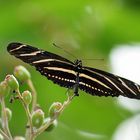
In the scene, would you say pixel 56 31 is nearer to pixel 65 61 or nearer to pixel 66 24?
pixel 66 24

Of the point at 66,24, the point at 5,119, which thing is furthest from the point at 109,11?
the point at 5,119

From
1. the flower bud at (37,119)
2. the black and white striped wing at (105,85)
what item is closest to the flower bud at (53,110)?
the flower bud at (37,119)

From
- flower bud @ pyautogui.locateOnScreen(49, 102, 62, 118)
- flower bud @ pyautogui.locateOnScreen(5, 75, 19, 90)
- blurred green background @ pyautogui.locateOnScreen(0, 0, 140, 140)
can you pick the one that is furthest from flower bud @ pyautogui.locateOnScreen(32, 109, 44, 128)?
blurred green background @ pyautogui.locateOnScreen(0, 0, 140, 140)

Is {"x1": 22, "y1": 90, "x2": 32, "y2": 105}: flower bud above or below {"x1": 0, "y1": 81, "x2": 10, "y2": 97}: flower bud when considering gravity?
below

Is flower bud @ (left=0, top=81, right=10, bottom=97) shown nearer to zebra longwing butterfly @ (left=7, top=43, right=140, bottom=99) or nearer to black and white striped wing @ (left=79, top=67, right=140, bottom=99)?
zebra longwing butterfly @ (left=7, top=43, right=140, bottom=99)

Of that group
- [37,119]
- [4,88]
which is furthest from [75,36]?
[37,119]

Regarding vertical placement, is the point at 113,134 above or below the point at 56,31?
below

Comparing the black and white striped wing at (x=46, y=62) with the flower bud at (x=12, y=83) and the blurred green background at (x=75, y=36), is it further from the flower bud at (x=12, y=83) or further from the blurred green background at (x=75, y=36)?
the blurred green background at (x=75, y=36)
